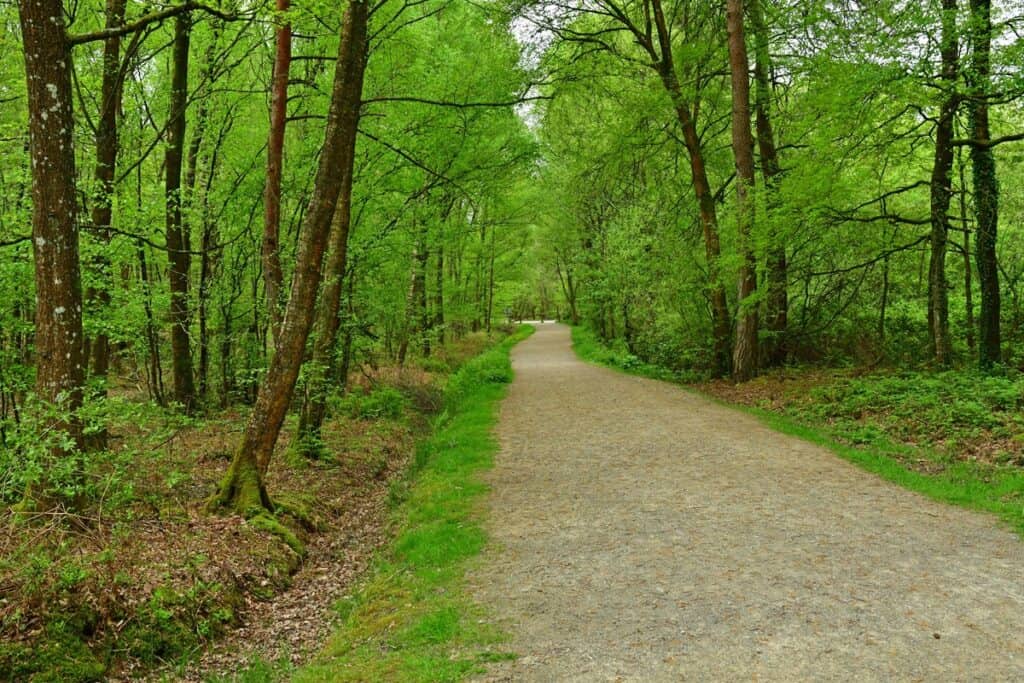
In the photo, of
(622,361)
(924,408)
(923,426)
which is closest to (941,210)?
(924,408)

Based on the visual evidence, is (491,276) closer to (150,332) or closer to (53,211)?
(150,332)

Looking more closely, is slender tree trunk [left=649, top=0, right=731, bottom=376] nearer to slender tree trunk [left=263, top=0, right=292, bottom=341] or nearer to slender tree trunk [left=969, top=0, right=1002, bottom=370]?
slender tree trunk [left=969, top=0, right=1002, bottom=370]

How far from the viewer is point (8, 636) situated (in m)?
3.97

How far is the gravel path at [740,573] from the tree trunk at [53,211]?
3.87 meters

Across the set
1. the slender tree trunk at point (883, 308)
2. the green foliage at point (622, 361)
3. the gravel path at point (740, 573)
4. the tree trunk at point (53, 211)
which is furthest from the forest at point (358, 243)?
the gravel path at point (740, 573)

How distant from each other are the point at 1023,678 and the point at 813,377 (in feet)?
37.3

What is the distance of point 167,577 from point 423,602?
2.09m

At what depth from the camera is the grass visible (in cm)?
401

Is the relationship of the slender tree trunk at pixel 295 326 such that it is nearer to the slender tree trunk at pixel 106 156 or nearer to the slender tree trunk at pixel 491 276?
the slender tree trunk at pixel 106 156

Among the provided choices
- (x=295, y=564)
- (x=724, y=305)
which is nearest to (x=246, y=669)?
(x=295, y=564)

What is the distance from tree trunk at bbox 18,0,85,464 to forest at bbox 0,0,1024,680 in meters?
0.02

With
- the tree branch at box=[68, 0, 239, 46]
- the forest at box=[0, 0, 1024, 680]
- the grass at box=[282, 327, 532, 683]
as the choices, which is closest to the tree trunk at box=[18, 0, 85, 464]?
the forest at box=[0, 0, 1024, 680]

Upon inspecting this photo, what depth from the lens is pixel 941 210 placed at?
1170 centimetres

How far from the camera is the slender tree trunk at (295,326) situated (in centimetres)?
712
